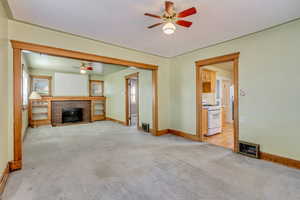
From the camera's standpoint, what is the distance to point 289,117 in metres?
2.53

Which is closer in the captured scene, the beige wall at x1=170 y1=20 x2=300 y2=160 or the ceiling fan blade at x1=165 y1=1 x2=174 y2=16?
the ceiling fan blade at x1=165 y1=1 x2=174 y2=16

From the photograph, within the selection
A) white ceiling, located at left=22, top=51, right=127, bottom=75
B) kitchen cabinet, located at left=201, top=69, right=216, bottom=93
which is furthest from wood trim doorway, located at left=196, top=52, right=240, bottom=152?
white ceiling, located at left=22, top=51, right=127, bottom=75

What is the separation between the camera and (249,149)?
9.78 ft

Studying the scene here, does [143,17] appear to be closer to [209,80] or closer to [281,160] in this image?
[281,160]

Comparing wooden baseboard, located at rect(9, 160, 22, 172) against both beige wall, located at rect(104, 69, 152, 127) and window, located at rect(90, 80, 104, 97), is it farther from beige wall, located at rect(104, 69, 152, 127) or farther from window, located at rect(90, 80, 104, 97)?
window, located at rect(90, 80, 104, 97)

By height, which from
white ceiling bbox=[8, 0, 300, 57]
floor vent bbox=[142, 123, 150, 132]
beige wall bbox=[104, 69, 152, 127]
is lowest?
floor vent bbox=[142, 123, 150, 132]

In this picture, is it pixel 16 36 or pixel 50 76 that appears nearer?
pixel 16 36

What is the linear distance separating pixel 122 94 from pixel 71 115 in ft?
10.0

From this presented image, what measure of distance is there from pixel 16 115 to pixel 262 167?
4.38 m

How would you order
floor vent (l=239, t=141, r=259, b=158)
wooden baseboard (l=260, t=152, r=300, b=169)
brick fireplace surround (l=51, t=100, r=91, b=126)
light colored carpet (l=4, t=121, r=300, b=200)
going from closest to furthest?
light colored carpet (l=4, t=121, r=300, b=200), wooden baseboard (l=260, t=152, r=300, b=169), floor vent (l=239, t=141, r=259, b=158), brick fireplace surround (l=51, t=100, r=91, b=126)

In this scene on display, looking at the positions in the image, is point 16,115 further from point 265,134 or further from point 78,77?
point 78,77

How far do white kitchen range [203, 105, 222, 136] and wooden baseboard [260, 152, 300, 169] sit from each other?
1773mm

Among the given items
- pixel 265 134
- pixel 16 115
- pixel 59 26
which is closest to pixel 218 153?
pixel 265 134

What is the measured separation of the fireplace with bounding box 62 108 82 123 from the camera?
7098 millimetres
